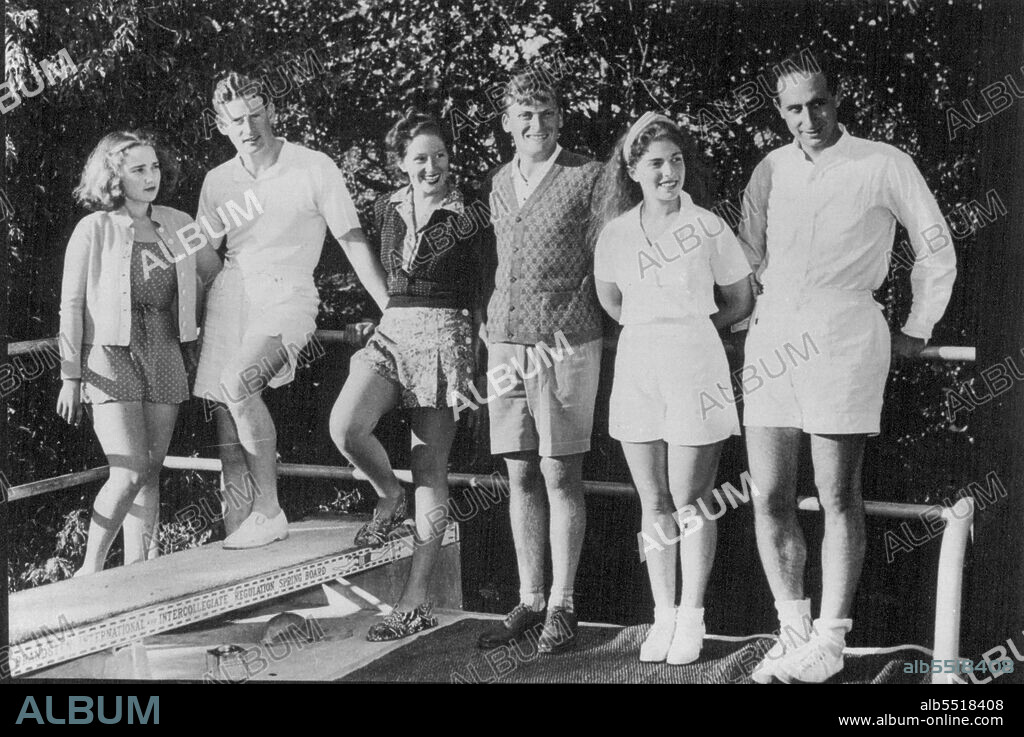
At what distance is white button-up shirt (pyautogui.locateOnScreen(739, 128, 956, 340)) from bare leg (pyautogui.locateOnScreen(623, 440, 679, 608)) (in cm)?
73

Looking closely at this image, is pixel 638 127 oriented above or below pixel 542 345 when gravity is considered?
above

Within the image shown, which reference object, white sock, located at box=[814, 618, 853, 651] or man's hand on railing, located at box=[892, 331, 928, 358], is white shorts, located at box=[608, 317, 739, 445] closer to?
man's hand on railing, located at box=[892, 331, 928, 358]

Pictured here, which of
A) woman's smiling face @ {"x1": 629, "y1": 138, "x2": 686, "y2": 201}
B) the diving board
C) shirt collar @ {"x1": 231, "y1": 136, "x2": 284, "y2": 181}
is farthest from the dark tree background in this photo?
the diving board

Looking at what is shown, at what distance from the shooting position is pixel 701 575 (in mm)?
4062

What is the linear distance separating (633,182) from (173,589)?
87.9 inches

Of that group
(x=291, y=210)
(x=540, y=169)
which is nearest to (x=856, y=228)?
(x=540, y=169)

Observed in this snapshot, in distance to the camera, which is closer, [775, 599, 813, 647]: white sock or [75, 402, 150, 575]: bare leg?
[775, 599, 813, 647]: white sock

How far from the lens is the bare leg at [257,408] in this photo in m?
4.48

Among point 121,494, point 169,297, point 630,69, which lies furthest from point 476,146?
point 121,494

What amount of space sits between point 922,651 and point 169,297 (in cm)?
319

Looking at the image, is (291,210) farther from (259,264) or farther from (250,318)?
(250,318)

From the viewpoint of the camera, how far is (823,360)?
13.0 ft

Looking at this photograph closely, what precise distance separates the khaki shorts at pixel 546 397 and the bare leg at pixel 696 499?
356mm

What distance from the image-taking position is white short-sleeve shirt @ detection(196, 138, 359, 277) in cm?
445
